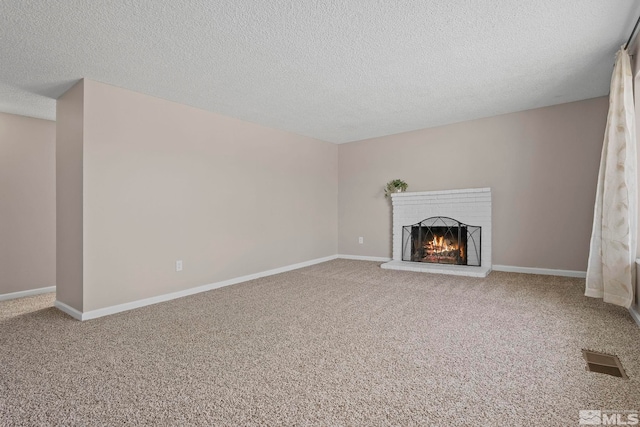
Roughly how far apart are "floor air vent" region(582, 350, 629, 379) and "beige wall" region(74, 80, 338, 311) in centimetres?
370

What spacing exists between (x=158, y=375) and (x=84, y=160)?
2.22 m

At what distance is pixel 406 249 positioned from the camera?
5.66 metres

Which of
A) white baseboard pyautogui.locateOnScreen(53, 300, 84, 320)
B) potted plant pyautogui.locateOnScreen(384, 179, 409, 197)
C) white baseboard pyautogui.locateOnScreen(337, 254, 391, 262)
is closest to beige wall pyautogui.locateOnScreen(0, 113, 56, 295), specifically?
white baseboard pyautogui.locateOnScreen(53, 300, 84, 320)

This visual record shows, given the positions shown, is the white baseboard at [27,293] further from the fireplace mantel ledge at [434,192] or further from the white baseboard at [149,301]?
the fireplace mantel ledge at [434,192]

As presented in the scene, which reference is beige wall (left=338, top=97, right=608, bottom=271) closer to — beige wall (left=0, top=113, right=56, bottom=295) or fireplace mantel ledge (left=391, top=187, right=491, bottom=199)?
fireplace mantel ledge (left=391, top=187, right=491, bottom=199)

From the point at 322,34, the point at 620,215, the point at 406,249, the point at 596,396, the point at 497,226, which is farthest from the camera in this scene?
the point at 406,249

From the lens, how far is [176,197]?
372 centimetres

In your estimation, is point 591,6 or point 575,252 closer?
point 591,6

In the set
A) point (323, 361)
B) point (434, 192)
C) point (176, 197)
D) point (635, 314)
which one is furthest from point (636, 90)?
point (176, 197)

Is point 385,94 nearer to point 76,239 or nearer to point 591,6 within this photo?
point 591,6

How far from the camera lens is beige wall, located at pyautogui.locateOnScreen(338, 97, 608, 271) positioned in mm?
4180

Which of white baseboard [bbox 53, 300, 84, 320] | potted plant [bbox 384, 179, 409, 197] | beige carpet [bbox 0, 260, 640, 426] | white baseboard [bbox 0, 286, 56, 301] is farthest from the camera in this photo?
potted plant [bbox 384, 179, 409, 197]

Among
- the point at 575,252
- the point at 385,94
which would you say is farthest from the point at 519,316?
the point at 385,94

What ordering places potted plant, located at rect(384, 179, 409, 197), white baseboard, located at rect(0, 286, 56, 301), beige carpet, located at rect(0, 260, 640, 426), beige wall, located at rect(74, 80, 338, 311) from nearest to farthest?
1. beige carpet, located at rect(0, 260, 640, 426)
2. beige wall, located at rect(74, 80, 338, 311)
3. white baseboard, located at rect(0, 286, 56, 301)
4. potted plant, located at rect(384, 179, 409, 197)
